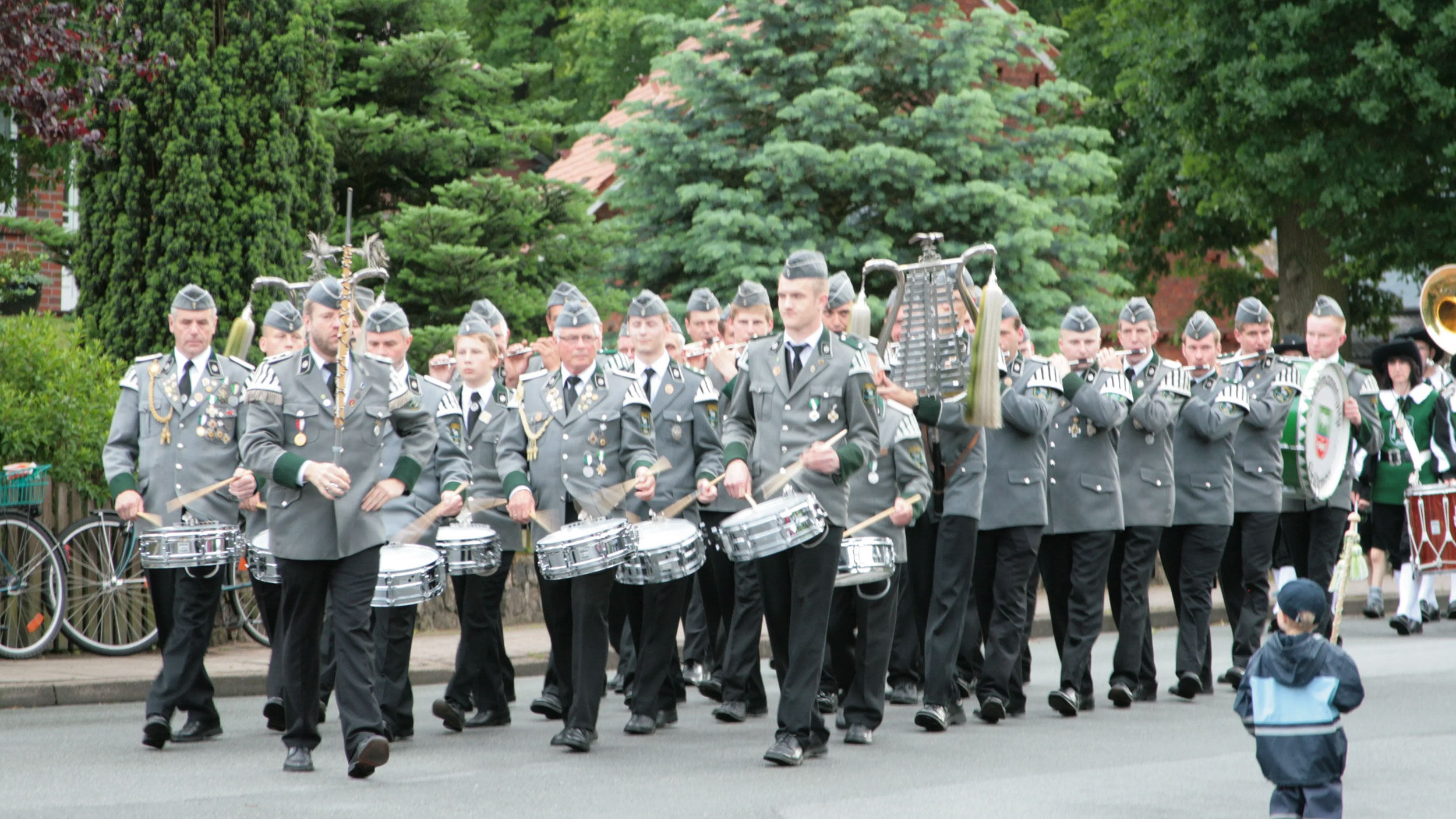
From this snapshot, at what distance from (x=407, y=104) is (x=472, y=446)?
454 inches

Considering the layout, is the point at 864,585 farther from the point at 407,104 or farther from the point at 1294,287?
the point at 1294,287

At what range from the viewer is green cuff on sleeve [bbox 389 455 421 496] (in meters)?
8.18

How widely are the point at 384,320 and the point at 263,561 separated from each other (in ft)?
4.16

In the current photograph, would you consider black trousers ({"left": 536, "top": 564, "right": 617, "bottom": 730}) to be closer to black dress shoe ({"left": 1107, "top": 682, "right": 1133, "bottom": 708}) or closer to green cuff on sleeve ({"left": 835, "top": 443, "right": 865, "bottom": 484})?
green cuff on sleeve ({"left": 835, "top": 443, "right": 865, "bottom": 484})

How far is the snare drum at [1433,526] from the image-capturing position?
13.2 metres

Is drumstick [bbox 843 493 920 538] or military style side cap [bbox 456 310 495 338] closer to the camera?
drumstick [bbox 843 493 920 538]

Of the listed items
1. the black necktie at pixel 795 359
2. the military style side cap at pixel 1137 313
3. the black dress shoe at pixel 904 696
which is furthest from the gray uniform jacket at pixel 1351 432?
the black necktie at pixel 795 359

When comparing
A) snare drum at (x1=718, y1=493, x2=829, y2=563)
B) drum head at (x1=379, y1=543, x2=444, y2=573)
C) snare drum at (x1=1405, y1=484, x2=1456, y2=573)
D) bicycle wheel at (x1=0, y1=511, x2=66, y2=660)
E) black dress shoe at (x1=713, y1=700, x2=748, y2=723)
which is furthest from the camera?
snare drum at (x1=1405, y1=484, x2=1456, y2=573)

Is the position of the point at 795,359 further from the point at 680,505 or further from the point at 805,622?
the point at 680,505

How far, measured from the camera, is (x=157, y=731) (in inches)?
351

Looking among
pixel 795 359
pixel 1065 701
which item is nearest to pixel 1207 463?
pixel 1065 701

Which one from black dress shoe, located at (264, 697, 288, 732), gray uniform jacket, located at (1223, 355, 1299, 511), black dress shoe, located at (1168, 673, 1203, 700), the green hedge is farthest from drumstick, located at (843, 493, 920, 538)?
the green hedge

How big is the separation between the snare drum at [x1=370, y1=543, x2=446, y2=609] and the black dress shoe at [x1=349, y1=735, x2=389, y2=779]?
0.84m

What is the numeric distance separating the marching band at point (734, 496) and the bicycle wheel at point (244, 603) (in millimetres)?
2594
